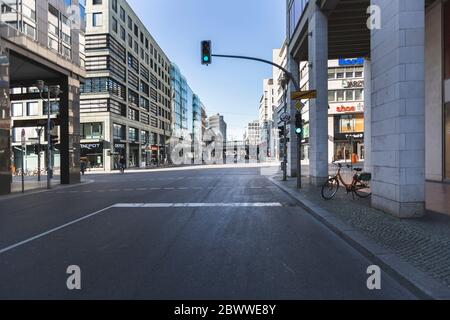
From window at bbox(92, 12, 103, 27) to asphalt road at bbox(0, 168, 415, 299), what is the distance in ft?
130

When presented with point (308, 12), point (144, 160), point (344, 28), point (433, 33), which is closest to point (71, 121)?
point (308, 12)

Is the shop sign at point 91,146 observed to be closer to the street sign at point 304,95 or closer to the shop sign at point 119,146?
the shop sign at point 119,146

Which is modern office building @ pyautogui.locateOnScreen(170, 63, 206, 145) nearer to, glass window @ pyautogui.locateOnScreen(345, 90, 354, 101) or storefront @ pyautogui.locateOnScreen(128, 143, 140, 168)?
storefront @ pyautogui.locateOnScreen(128, 143, 140, 168)

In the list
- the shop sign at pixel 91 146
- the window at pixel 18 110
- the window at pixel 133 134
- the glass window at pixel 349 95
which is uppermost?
the glass window at pixel 349 95

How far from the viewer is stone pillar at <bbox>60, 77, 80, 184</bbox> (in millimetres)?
20672

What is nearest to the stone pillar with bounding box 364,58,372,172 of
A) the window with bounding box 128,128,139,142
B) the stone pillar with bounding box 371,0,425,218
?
the stone pillar with bounding box 371,0,425,218

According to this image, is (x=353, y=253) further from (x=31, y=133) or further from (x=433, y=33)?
(x=31, y=133)

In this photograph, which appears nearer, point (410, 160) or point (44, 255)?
point (44, 255)

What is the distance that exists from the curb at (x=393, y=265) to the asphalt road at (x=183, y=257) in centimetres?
12

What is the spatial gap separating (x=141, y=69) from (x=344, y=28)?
43992 mm

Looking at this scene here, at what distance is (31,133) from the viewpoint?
142ft

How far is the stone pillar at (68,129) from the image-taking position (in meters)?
20.7

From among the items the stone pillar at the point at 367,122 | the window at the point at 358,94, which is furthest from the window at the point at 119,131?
the window at the point at 358,94

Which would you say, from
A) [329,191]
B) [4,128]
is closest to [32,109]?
[4,128]
